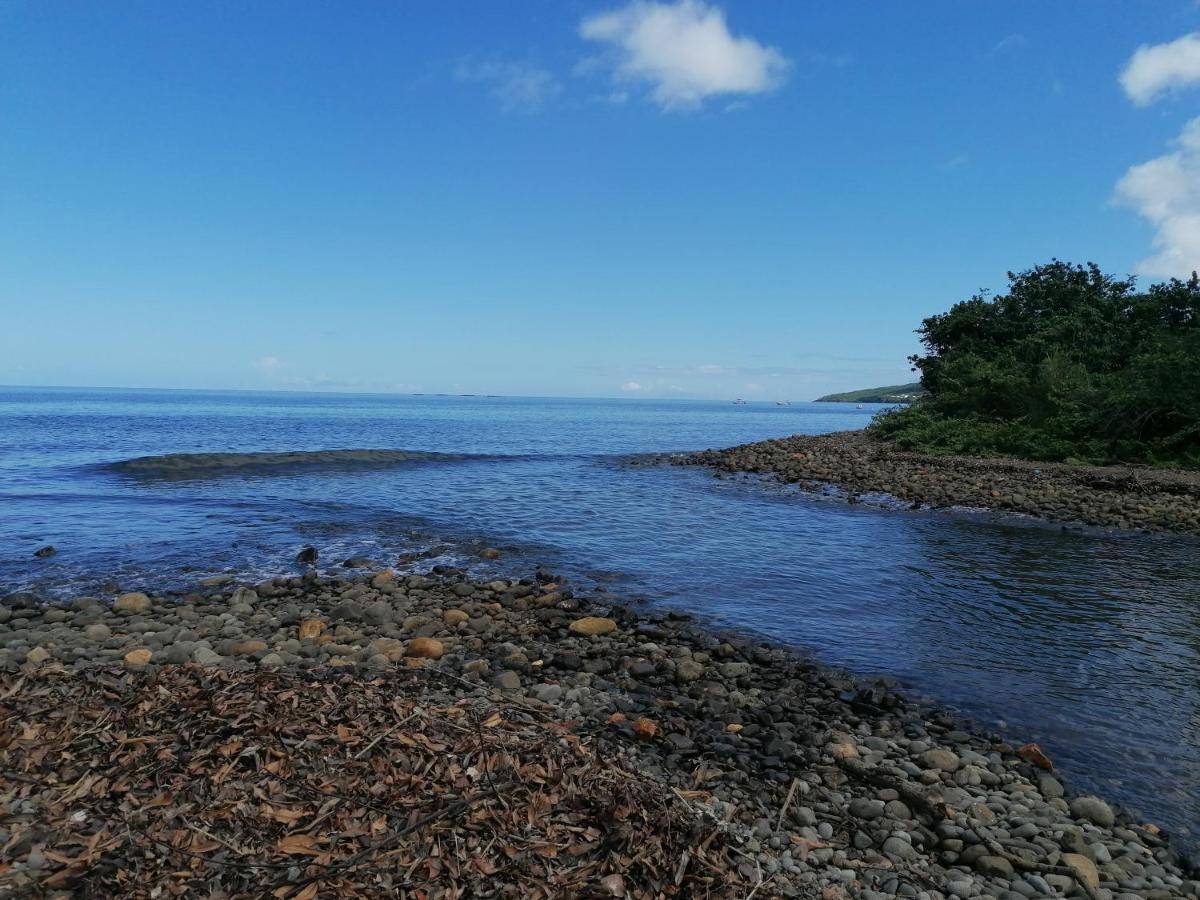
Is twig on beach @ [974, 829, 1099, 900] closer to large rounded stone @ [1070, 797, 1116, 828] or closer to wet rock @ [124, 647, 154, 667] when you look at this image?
large rounded stone @ [1070, 797, 1116, 828]

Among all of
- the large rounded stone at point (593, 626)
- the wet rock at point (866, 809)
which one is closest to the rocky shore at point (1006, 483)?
the large rounded stone at point (593, 626)

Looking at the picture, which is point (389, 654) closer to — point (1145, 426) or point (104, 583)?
point (104, 583)

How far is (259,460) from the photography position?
32219 millimetres

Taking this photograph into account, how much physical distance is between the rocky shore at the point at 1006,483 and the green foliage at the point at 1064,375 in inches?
105

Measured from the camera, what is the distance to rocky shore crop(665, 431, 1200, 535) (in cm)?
1800

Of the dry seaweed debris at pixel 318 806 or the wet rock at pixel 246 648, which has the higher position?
the dry seaweed debris at pixel 318 806

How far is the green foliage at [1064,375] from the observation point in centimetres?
2617

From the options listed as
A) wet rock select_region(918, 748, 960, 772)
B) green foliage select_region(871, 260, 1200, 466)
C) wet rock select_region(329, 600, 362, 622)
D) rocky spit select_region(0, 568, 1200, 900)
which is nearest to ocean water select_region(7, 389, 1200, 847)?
rocky spit select_region(0, 568, 1200, 900)

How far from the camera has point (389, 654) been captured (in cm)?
793

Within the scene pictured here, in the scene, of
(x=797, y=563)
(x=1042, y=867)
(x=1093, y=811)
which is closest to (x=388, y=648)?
(x=1042, y=867)

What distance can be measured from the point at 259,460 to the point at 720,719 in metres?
30.5

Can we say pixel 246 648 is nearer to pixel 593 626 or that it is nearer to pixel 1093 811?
pixel 593 626

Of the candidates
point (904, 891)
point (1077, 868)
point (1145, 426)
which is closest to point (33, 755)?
point (904, 891)

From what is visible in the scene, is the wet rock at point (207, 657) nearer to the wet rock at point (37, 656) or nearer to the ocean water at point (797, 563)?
the wet rock at point (37, 656)
